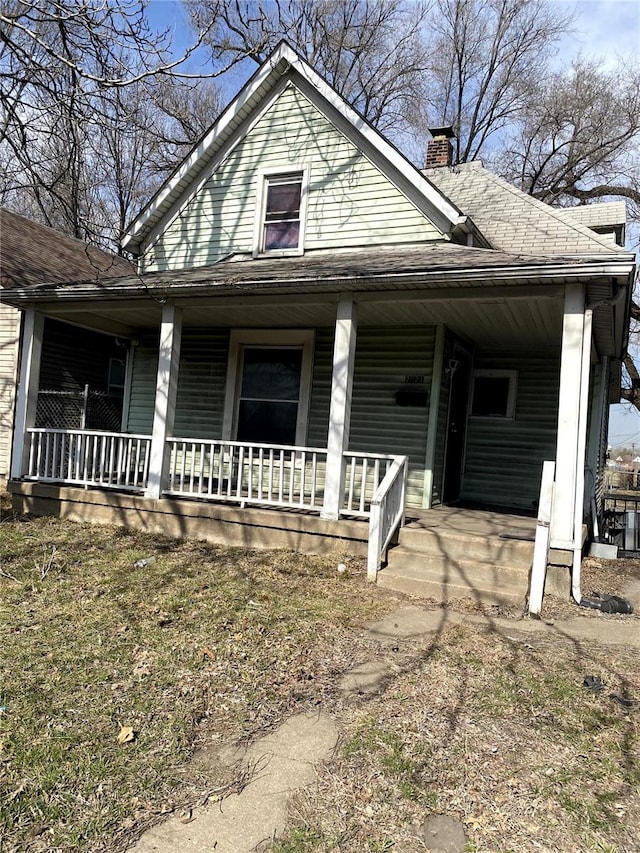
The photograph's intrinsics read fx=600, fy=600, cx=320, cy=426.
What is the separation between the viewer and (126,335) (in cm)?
1091

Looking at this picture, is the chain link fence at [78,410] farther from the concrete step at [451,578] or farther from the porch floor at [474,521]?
the concrete step at [451,578]

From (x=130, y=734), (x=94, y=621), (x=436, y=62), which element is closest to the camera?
(x=130, y=734)

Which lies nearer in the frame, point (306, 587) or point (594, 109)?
point (306, 587)

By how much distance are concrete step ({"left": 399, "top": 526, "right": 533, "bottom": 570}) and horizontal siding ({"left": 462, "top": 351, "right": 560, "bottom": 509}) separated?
3.33 meters

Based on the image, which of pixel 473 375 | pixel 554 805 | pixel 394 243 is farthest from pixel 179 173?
pixel 554 805

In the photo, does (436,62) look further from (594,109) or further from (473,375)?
(473,375)

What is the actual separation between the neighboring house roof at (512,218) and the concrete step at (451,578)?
5.01 metres

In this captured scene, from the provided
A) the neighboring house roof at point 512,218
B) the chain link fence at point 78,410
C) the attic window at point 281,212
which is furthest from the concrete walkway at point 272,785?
the chain link fence at point 78,410

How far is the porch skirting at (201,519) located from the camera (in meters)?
6.98

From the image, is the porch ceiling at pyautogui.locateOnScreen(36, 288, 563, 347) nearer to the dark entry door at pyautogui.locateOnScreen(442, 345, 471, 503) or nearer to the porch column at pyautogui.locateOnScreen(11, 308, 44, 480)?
the porch column at pyautogui.locateOnScreen(11, 308, 44, 480)

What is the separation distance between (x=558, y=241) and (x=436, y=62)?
66.1 ft

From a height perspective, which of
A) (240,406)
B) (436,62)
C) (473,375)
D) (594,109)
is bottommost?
(240,406)

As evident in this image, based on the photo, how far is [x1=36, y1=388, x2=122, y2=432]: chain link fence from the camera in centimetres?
1092

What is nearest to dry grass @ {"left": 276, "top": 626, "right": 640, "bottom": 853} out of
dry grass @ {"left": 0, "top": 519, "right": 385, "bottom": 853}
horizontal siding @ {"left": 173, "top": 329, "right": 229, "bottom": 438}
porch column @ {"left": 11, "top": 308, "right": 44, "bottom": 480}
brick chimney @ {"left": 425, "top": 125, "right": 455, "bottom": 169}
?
dry grass @ {"left": 0, "top": 519, "right": 385, "bottom": 853}
